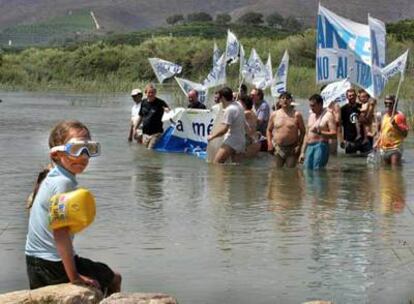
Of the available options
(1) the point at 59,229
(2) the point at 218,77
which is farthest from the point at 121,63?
(1) the point at 59,229

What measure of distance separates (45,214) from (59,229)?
0.18 metres

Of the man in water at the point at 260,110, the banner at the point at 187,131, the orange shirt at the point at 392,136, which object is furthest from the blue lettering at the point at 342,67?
the banner at the point at 187,131

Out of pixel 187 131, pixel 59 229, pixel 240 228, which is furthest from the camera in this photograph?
→ pixel 187 131

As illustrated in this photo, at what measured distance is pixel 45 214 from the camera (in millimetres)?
6910

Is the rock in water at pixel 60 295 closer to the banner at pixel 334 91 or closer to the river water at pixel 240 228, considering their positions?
the river water at pixel 240 228

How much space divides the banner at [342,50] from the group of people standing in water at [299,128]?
0.52 metres

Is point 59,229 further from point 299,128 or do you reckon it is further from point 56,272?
point 299,128

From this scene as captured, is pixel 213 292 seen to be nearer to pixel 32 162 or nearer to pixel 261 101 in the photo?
pixel 32 162

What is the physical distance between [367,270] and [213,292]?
144 cm

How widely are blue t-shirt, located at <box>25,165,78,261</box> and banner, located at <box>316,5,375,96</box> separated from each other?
476 inches

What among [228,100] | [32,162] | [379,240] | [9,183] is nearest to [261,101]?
[228,100]

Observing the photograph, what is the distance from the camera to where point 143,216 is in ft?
40.7

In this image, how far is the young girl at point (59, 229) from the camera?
22.4 feet

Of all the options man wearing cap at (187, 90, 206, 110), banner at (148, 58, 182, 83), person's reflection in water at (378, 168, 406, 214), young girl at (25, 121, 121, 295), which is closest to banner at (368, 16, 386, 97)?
person's reflection in water at (378, 168, 406, 214)
